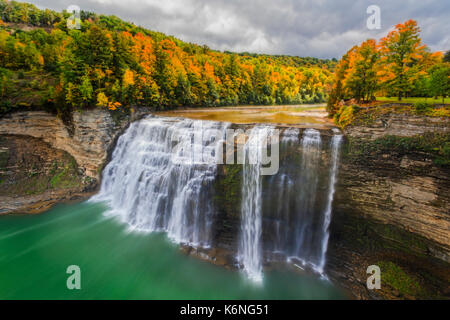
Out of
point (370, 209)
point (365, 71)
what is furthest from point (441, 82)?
point (370, 209)

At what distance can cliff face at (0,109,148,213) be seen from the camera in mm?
16453

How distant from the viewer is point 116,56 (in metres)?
19.4

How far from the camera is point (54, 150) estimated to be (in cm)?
1802

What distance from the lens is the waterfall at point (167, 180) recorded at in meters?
12.5

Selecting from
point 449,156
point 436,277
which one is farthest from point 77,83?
point 436,277

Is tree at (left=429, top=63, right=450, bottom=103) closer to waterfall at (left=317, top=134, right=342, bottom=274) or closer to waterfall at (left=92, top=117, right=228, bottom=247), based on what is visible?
waterfall at (left=317, top=134, right=342, bottom=274)

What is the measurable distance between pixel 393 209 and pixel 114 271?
48.3 feet

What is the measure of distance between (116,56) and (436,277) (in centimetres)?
2775

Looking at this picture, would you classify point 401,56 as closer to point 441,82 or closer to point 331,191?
point 441,82

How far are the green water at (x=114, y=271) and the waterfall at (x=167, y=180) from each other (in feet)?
4.10

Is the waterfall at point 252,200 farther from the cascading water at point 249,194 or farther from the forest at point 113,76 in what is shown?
the forest at point 113,76

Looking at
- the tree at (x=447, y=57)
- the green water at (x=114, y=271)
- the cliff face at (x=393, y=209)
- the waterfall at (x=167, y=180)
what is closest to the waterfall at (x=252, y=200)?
the green water at (x=114, y=271)

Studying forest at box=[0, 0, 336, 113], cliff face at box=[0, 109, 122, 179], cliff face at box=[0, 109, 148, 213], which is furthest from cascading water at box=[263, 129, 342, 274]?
forest at box=[0, 0, 336, 113]
